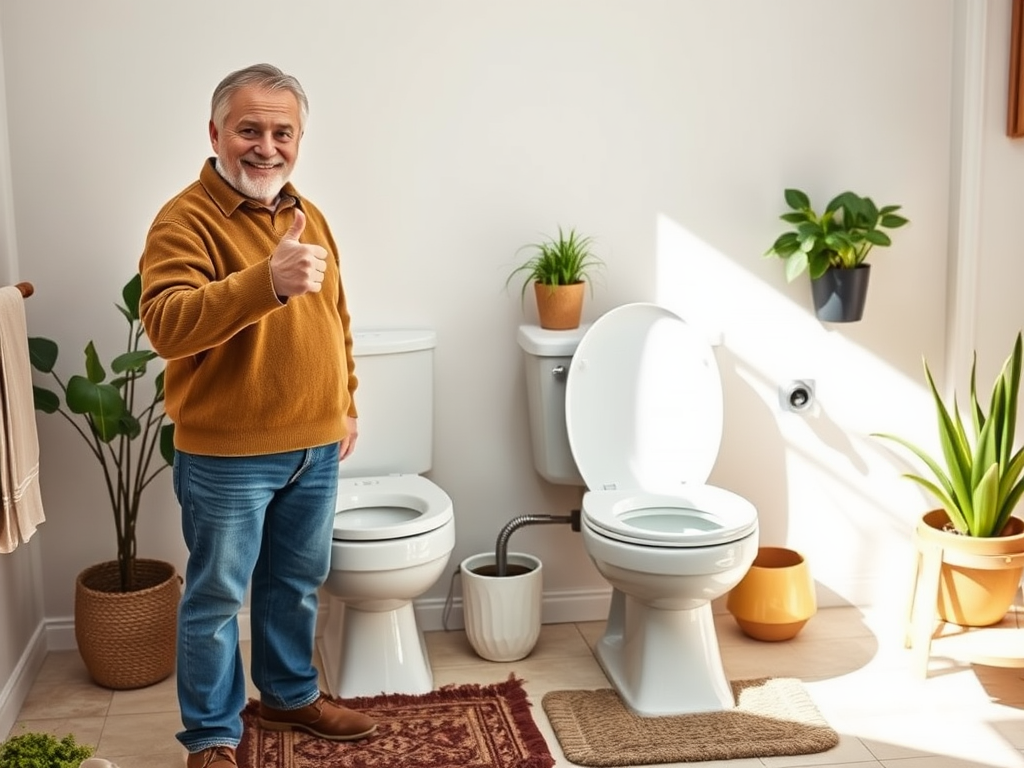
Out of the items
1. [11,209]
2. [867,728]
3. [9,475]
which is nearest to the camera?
[9,475]

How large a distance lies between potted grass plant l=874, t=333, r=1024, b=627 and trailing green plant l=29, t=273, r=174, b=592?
189 centimetres

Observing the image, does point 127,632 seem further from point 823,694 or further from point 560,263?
point 823,694

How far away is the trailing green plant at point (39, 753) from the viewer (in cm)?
183

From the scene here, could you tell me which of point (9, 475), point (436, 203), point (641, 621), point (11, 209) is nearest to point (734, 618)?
point (641, 621)

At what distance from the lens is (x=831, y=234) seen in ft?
10.2

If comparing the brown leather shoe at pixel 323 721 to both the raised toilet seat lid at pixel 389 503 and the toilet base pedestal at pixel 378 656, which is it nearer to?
the toilet base pedestal at pixel 378 656

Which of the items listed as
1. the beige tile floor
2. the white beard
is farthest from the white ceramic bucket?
the white beard

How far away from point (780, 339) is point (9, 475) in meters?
1.97

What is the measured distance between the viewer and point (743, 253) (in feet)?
10.7

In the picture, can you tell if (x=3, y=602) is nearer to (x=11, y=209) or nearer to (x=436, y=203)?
(x=11, y=209)

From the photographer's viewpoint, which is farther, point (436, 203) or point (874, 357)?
Result: point (874, 357)

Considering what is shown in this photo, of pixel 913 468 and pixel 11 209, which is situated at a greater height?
pixel 11 209

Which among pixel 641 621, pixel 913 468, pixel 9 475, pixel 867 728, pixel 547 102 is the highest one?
pixel 547 102

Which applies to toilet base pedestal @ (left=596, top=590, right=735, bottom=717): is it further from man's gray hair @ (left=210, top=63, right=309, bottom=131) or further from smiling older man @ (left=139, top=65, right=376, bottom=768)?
man's gray hair @ (left=210, top=63, right=309, bottom=131)
